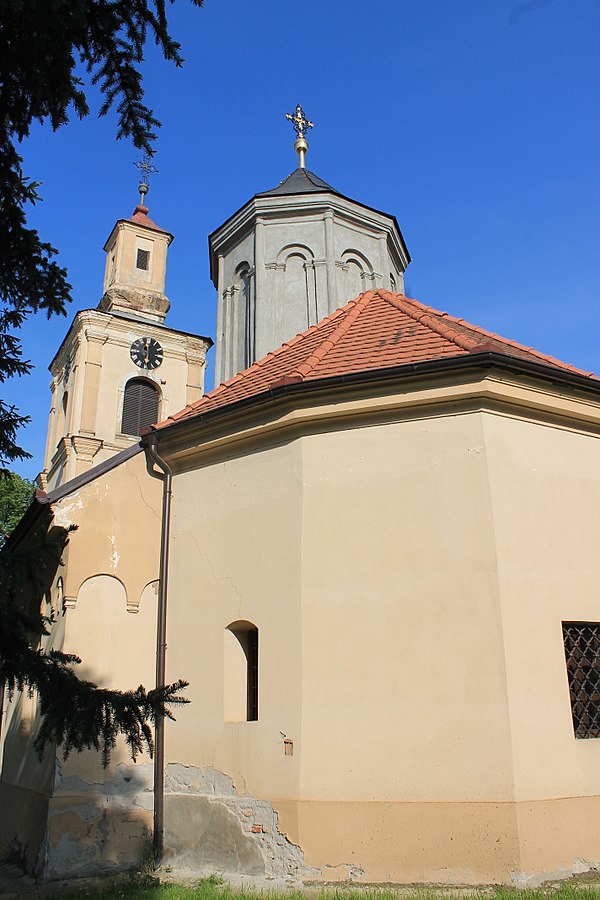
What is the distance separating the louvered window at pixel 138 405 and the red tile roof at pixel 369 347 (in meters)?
13.9

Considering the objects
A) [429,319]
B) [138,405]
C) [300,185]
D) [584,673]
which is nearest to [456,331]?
[429,319]

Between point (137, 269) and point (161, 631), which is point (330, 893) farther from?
point (137, 269)

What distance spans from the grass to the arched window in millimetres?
1601

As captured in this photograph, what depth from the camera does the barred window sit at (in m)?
7.31

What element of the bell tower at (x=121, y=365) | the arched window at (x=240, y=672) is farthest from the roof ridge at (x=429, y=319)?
the bell tower at (x=121, y=365)

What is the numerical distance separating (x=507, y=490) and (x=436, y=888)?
12.0ft

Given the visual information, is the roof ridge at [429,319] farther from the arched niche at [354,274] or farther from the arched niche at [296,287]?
the arched niche at [354,274]

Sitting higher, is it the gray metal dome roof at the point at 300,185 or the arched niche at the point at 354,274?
the gray metal dome roof at the point at 300,185

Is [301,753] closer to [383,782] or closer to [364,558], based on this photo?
[383,782]

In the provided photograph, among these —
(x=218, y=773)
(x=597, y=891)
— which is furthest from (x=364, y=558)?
(x=597, y=891)

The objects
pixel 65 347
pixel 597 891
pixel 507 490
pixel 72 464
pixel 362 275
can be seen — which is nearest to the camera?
pixel 597 891

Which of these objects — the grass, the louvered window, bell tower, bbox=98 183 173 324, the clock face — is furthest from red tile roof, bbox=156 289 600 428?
bell tower, bbox=98 183 173 324

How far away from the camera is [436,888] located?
21.3 ft

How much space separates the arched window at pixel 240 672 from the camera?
27.2 ft
